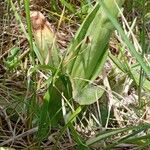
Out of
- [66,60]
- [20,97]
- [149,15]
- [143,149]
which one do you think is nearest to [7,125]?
[20,97]

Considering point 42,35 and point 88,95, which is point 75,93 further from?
point 42,35

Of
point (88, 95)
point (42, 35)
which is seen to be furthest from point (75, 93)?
point (42, 35)

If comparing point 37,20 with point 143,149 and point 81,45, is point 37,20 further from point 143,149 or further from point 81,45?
point 143,149

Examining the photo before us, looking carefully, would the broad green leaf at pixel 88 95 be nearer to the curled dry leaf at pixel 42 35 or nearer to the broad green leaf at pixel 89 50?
the broad green leaf at pixel 89 50

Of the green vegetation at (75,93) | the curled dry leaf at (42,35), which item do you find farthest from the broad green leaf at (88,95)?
the curled dry leaf at (42,35)

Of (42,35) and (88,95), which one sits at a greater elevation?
(42,35)

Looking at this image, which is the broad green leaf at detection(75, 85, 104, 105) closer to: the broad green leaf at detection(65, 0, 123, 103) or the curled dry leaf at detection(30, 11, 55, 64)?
the broad green leaf at detection(65, 0, 123, 103)

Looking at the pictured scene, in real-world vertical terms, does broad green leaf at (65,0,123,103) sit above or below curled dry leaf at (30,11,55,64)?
Result: below

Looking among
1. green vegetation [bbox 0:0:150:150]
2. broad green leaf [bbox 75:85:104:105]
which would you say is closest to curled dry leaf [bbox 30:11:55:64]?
green vegetation [bbox 0:0:150:150]
